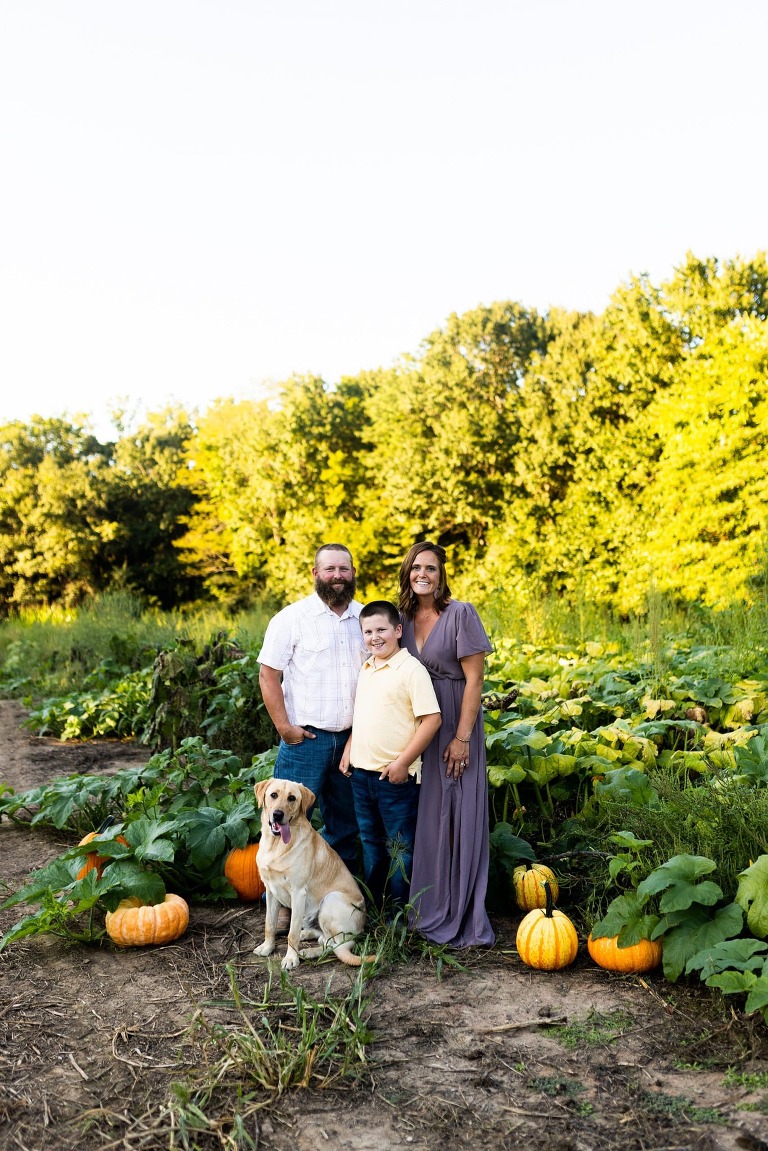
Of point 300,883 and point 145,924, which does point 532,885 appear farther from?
point 145,924

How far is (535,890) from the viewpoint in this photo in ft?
13.9

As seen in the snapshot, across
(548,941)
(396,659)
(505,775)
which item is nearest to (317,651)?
(396,659)

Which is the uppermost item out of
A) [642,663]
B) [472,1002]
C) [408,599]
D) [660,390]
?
[660,390]

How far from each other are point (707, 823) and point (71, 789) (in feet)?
11.3

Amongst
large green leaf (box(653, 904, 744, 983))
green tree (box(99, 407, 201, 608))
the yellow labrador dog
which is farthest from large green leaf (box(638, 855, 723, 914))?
green tree (box(99, 407, 201, 608))

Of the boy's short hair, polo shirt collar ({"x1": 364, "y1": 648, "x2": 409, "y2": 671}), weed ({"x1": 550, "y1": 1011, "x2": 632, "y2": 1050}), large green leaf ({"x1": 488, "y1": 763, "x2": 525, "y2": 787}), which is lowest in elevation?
weed ({"x1": 550, "y1": 1011, "x2": 632, "y2": 1050})

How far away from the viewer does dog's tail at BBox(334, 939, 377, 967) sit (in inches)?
146

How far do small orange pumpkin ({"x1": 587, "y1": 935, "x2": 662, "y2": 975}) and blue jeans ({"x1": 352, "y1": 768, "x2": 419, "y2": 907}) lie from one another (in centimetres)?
94

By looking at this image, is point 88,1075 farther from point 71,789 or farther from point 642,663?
point 642,663

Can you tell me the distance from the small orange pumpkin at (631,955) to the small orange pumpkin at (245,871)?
173 cm

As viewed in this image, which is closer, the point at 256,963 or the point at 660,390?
the point at 256,963

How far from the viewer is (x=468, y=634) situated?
4047 mm

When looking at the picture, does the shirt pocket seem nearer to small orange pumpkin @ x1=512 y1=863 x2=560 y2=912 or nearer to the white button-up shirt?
the white button-up shirt

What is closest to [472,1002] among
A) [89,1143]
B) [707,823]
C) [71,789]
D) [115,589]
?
[707,823]
